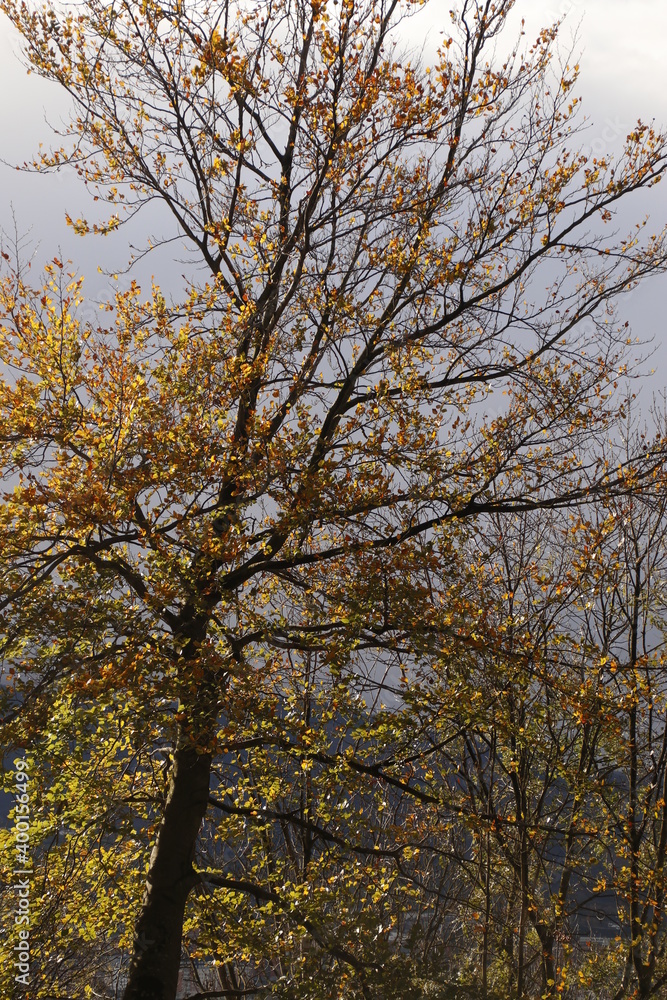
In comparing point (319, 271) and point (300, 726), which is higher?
point (319, 271)

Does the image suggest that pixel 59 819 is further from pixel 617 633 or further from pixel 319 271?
pixel 617 633

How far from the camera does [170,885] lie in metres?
8.67

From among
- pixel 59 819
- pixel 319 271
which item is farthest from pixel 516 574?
pixel 59 819

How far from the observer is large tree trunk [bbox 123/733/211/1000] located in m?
8.23

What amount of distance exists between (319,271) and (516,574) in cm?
593

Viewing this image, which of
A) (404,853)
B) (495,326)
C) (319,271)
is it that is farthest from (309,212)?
(404,853)

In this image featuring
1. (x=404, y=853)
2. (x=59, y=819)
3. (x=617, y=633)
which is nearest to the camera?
(x=59, y=819)

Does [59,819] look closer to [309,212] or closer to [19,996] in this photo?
[19,996]

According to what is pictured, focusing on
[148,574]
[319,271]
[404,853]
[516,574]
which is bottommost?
[404,853]

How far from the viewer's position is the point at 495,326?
10.7m

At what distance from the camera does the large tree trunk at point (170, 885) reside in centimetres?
823

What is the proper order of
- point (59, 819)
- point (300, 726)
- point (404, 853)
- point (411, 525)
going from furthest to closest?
point (404, 853) < point (411, 525) < point (59, 819) < point (300, 726)

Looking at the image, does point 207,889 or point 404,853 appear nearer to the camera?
point 207,889

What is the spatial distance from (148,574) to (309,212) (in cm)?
481
